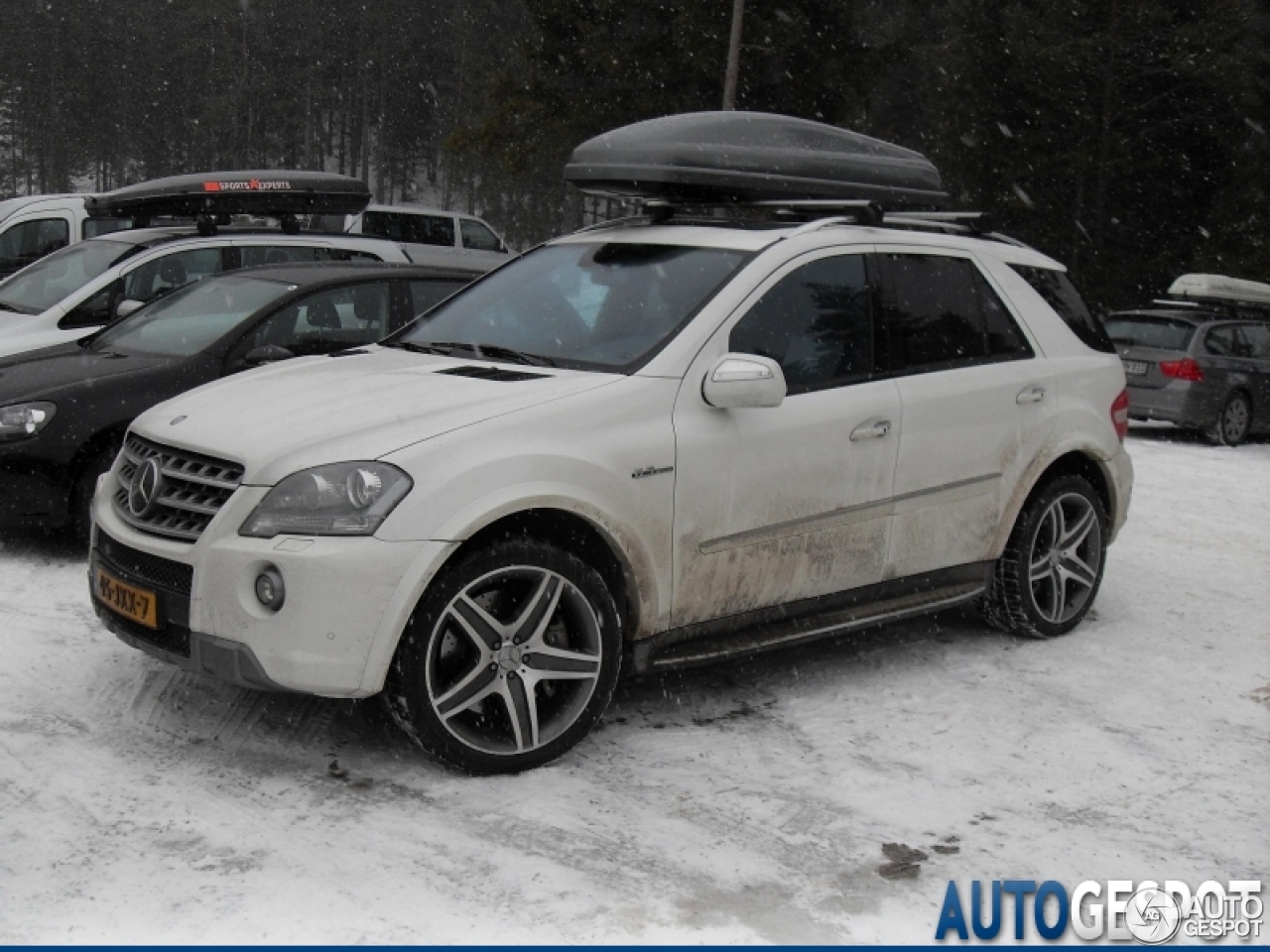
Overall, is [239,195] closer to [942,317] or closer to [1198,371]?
[942,317]

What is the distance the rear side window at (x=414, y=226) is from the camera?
26.1 m

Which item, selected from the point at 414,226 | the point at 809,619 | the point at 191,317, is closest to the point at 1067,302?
the point at 809,619

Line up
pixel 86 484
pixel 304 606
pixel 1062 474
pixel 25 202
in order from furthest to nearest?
pixel 25 202 < pixel 86 484 < pixel 1062 474 < pixel 304 606

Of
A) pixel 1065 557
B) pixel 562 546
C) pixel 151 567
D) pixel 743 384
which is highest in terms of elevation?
pixel 743 384

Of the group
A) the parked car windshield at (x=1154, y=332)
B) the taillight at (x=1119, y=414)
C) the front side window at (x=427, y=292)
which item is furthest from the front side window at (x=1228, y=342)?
the front side window at (x=427, y=292)

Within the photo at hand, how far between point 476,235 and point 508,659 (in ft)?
73.2

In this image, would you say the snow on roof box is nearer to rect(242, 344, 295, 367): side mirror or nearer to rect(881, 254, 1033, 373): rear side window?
rect(881, 254, 1033, 373): rear side window

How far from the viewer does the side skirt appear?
512 centimetres

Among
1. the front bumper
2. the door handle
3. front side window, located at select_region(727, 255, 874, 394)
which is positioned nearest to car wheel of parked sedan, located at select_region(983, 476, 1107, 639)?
the door handle

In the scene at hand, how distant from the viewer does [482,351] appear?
5613 millimetres

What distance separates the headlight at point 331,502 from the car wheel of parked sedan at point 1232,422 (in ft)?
44.1

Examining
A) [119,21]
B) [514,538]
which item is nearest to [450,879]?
[514,538]

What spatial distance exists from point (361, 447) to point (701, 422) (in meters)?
1.23

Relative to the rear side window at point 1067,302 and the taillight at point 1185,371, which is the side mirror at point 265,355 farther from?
the taillight at point 1185,371
